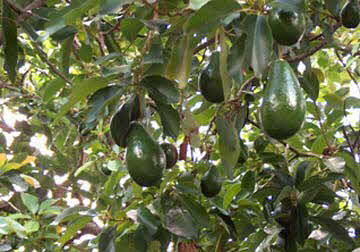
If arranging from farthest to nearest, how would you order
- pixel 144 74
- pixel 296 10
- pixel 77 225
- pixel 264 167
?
pixel 264 167 < pixel 77 225 < pixel 144 74 < pixel 296 10

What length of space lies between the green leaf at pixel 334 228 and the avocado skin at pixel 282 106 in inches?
30.1

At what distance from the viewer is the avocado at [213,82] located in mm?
1438

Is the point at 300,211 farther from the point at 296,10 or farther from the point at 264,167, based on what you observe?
the point at 296,10

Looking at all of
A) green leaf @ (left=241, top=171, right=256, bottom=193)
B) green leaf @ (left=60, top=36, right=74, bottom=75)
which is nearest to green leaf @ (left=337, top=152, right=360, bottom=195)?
green leaf @ (left=241, top=171, right=256, bottom=193)

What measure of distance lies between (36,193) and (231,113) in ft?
5.47

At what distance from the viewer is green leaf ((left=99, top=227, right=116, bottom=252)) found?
1.69m

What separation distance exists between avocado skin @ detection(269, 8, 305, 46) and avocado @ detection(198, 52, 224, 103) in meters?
0.23

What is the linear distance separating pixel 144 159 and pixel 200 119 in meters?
0.60

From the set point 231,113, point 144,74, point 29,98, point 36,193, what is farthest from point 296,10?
point 36,193

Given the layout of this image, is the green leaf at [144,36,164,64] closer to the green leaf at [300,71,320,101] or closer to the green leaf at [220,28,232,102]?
the green leaf at [220,28,232,102]

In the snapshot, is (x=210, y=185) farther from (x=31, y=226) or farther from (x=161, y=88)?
(x=31, y=226)

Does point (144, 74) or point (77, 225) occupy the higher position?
point (144, 74)

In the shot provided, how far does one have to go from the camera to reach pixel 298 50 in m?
1.83

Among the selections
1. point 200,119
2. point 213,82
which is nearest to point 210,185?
point 200,119
